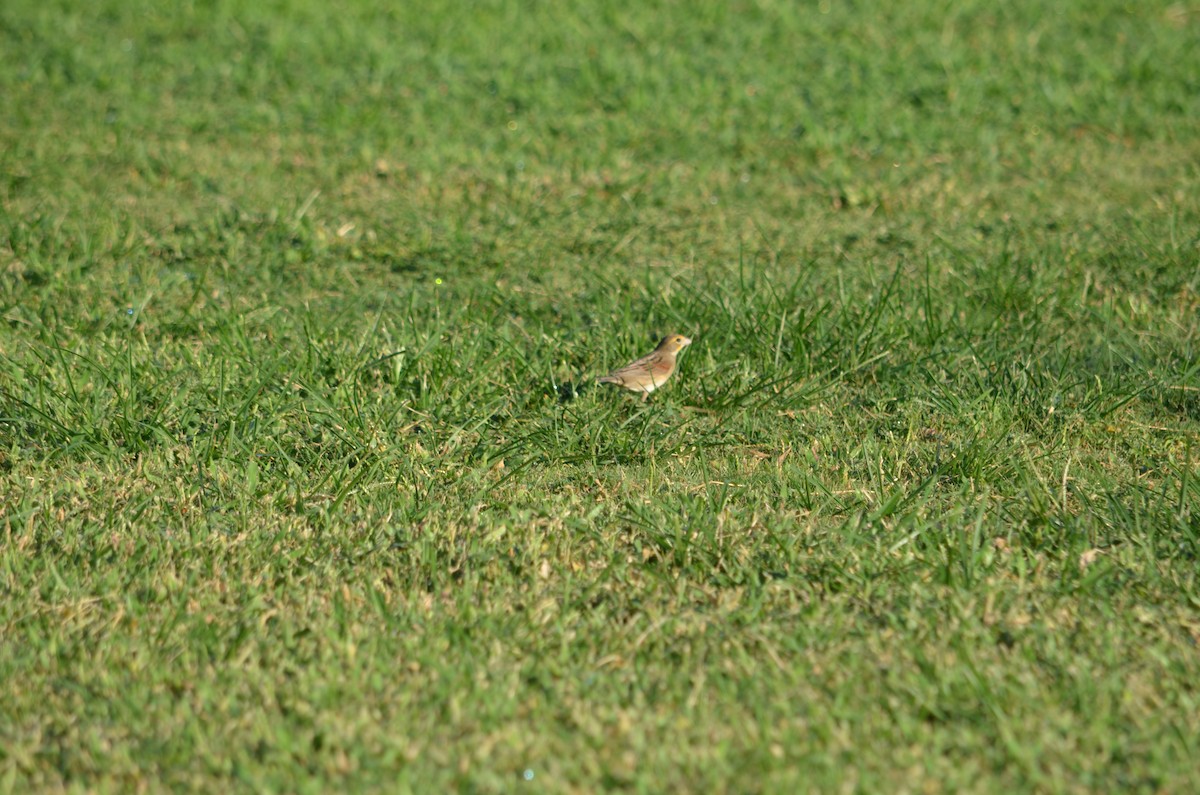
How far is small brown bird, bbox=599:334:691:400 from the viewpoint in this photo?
5277 millimetres

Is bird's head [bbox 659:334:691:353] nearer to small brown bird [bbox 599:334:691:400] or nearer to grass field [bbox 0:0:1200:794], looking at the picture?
small brown bird [bbox 599:334:691:400]

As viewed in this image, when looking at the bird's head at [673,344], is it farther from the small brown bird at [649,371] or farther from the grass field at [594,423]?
the grass field at [594,423]

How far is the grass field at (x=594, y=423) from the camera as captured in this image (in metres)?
3.44

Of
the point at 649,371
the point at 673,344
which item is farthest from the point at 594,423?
the point at 673,344

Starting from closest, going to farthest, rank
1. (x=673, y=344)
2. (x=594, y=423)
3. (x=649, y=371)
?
(x=594, y=423) → (x=649, y=371) → (x=673, y=344)

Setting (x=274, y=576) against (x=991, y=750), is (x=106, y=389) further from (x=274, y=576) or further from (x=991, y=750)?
(x=991, y=750)

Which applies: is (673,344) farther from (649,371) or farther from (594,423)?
(594,423)

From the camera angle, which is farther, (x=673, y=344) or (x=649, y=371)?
(x=673, y=344)

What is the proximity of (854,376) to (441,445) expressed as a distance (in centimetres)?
185

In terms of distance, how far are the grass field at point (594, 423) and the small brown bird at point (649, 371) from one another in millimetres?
93

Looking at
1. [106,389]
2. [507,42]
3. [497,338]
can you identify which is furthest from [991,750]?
[507,42]

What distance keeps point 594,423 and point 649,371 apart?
37 centimetres

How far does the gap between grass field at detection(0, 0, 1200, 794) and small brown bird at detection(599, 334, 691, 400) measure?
0.09 metres

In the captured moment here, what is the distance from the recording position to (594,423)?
5.11 metres
